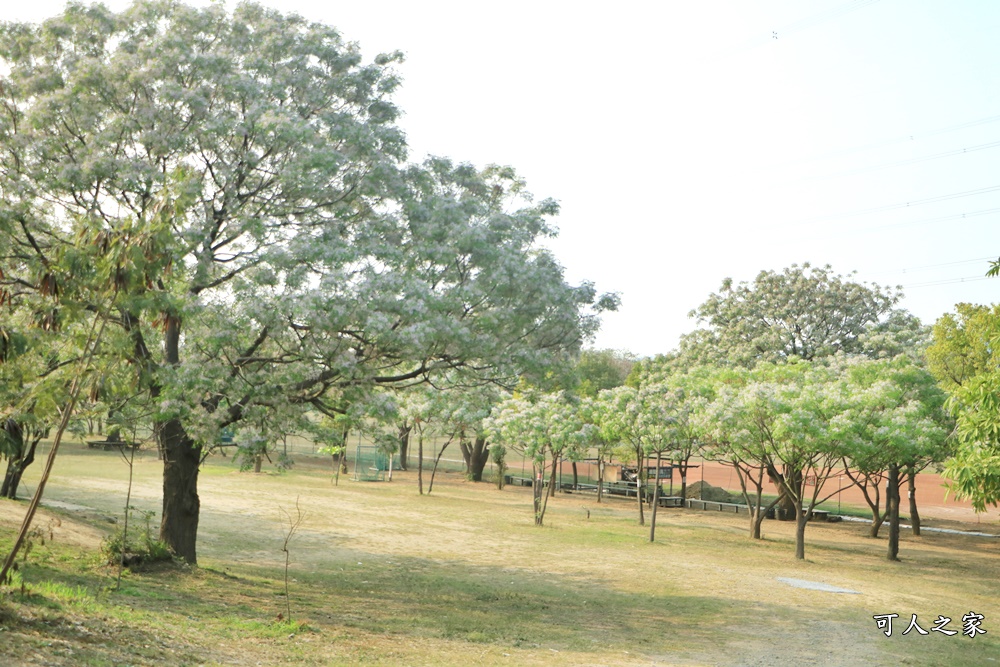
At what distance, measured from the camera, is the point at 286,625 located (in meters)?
10.1

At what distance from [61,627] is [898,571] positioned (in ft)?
64.7

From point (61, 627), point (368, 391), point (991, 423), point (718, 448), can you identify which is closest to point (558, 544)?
point (718, 448)

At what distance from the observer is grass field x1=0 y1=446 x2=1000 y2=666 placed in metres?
8.90

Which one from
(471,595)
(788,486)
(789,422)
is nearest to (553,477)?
(788,486)

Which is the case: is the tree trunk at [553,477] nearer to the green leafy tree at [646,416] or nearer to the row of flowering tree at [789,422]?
the row of flowering tree at [789,422]

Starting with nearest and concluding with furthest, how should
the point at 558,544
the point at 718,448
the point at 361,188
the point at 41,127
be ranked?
the point at 41,127
the point at 361,188
the point at 558,544
the point at 718,448

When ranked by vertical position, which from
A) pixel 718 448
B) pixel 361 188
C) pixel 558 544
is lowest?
pixel 558 544

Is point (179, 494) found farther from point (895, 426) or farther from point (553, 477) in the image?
point (553, 477)

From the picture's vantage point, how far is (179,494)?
14227mm

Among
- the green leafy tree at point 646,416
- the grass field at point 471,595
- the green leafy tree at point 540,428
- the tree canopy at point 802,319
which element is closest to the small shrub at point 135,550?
the grass field at point 471,595

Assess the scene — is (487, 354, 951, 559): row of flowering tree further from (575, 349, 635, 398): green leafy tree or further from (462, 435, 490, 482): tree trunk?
(462, 435, 490, 482): tree trunk

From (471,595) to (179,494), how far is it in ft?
17.1

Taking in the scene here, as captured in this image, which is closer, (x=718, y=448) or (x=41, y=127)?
(x=41, y=127)

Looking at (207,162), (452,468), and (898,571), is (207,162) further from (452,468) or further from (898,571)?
(452,468)
